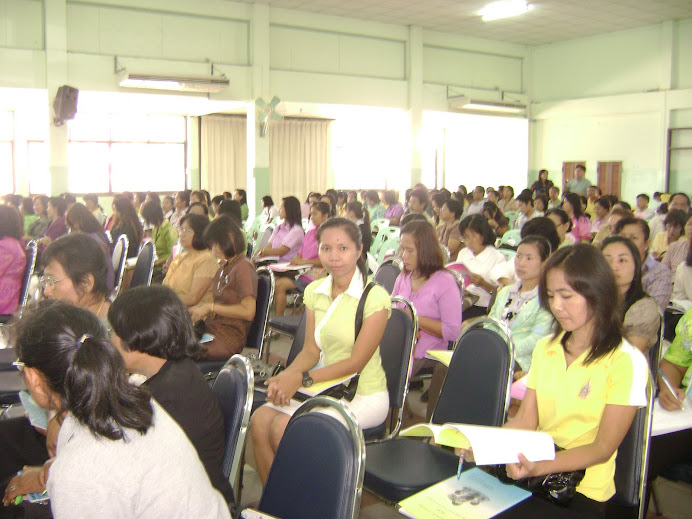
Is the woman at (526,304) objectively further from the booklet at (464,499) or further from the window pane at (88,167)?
the window pane at (88,167)

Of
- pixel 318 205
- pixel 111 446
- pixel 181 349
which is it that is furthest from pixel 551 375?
pixel 318 205

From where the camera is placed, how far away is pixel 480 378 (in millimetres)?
2240

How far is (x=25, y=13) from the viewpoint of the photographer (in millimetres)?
9297

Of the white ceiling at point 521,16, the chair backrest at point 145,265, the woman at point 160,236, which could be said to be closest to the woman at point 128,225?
the woman at point 160,236

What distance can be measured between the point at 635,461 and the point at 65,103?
940 cm

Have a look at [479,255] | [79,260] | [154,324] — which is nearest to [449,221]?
[479,255]

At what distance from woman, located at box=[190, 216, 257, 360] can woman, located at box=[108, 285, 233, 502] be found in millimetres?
1370

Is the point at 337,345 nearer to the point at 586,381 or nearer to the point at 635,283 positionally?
the point at 586,381

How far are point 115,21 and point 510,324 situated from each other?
8860mm

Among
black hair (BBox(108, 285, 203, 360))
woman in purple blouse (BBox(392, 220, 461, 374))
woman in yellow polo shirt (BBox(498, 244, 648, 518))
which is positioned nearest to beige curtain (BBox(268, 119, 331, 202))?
woman in purple blouse (BBox(392, 220, 461, 374))

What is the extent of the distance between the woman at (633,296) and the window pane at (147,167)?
12.4 metres

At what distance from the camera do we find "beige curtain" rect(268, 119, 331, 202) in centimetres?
1513

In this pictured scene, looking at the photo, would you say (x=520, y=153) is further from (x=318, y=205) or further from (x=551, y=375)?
(x=551, y=375)

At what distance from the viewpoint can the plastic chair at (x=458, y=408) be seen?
209 centimetres
